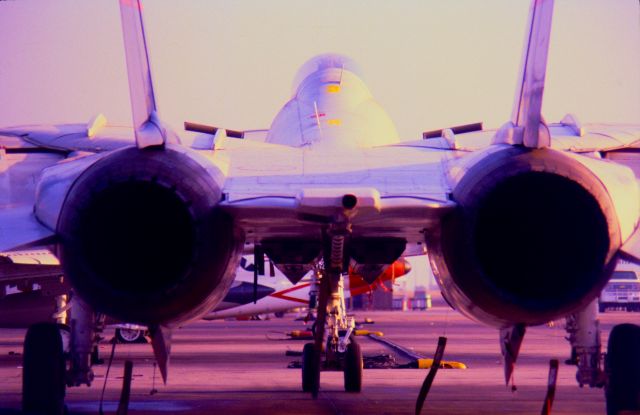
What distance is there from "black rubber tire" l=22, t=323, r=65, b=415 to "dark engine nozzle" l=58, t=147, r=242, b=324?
72.3 inches

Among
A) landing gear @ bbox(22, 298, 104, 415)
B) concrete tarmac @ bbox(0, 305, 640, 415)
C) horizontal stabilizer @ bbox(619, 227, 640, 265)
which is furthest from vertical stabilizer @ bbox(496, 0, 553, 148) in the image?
concrete tarmac @ bbox(0, 305, 640, 415)

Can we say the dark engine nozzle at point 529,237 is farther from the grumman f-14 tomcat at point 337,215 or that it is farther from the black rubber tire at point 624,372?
the black rubber tire at point 624,372

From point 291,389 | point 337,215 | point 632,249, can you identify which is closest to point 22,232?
point 337,215

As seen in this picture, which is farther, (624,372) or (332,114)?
(332,114)

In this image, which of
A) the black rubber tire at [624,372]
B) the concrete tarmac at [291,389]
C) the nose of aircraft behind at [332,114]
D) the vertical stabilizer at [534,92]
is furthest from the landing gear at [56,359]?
the black rubber tire at [624,372]

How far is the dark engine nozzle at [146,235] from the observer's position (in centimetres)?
779

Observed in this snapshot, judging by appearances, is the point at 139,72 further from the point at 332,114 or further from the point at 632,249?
the point at 332,114

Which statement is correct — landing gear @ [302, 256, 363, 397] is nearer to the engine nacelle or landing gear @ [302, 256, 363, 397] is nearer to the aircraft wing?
the aircraft wing

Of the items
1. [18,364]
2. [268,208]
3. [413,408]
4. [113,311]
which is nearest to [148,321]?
[113,311]

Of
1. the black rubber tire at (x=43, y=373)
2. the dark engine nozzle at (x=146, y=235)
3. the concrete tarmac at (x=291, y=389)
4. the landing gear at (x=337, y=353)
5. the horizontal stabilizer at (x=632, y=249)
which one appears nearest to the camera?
the dark engine nozzle at (x=146, y=235)

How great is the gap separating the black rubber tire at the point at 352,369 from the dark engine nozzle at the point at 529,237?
19.0 feet

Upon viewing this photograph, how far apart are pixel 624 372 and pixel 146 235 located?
13.1 ft

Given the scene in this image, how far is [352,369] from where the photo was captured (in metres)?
14.0

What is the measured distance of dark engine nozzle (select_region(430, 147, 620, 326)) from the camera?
7.84 metres
